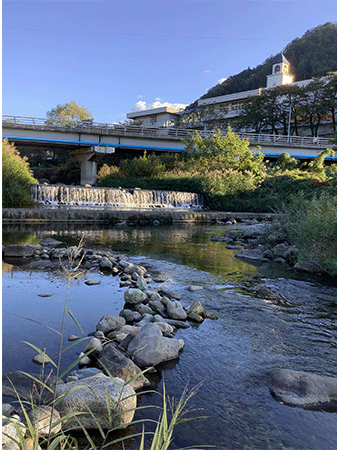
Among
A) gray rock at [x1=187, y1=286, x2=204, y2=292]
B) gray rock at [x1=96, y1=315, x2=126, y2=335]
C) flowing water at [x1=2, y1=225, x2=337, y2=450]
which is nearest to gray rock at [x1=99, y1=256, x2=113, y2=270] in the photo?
flowing water at [x1=2, y1=225, x2=337, y2=450]

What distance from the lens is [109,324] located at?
410 cm

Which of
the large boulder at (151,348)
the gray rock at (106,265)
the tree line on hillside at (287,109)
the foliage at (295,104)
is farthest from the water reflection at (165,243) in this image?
the foliage at (295,104)

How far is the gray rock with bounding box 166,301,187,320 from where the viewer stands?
462cm

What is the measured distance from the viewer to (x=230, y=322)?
457cm

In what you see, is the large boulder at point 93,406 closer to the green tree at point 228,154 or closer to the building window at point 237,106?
the green tree at point 228,154

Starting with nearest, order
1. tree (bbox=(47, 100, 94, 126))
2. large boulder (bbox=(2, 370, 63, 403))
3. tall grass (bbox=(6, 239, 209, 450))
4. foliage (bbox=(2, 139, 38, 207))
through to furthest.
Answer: tall grass (bbox=(6, 239, 209, 450)) < large boulder (bbox=(2, 370, 63, 403)) < foliage (bbox=(2, 139, 38, 207)) < tree (bbox=(47, 100, 94, 126))

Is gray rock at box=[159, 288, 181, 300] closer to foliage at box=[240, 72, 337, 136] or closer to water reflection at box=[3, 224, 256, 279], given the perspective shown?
water reflection at box=[3, 224, 256, 279]

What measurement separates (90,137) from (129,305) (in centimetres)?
2906

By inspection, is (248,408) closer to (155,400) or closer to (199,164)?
(155,400)

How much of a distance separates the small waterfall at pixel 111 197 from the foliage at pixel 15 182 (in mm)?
1332

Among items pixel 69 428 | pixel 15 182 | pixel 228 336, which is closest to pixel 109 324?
pixel 228 336

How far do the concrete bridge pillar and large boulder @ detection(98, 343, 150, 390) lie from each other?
2930 centimetres

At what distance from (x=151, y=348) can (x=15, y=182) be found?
14683 mm

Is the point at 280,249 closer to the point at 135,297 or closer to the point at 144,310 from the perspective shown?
the point at 135,297
